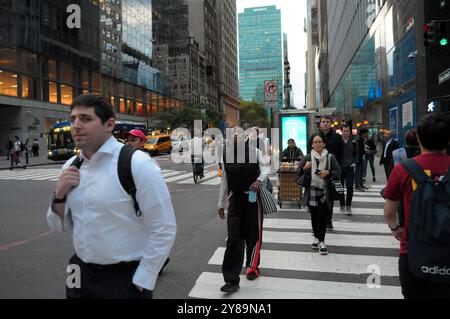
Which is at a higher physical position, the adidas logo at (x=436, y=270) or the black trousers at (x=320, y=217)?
the adidas logo at (x=436, y=270)

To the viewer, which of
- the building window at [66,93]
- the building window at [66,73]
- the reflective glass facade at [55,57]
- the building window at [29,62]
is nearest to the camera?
the reflective glass facade at [55,57]

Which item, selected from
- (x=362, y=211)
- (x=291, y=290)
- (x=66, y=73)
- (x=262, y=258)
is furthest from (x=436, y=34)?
A: (x=66, y=73)

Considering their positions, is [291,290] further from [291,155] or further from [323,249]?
[291,155]

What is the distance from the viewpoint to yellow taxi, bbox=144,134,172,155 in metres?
36.1

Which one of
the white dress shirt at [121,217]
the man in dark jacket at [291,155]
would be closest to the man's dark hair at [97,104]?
the white dress shirt at [121,217]

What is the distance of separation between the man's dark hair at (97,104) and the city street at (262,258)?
2656 millimetres

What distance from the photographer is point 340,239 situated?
6891 mm

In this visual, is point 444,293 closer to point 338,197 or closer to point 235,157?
point 235,157

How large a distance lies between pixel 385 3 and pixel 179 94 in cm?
6632

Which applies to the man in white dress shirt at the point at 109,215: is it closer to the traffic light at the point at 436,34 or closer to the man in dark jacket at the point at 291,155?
the man in dark jacket at the point at 291,155

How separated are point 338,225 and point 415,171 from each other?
549 cm

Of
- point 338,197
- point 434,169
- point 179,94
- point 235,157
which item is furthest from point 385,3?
point 179,94

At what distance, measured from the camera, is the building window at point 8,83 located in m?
34.9

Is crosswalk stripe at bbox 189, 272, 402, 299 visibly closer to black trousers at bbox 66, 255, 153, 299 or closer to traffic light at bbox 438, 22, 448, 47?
black trousers at bbox 66, 255, 153, 299
